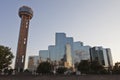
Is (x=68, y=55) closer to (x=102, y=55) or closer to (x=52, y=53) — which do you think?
(x=52, y=53)

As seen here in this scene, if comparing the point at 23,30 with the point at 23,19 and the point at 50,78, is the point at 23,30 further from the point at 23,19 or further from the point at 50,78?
the point at 50,78

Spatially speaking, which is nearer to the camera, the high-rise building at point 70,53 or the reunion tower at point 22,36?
the reunion tower at point 22,36

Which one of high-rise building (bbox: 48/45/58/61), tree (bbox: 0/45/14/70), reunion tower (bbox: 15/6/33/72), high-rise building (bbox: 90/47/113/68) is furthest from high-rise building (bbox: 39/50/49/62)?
tree (bbox: 0/45/14/70)

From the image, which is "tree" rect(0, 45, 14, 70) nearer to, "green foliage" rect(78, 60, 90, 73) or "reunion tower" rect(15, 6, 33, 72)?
"green foliage" rect(78, 60, 90, 73)

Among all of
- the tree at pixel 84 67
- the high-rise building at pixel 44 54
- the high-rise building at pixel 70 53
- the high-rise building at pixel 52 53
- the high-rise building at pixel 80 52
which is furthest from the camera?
the high-rise building at pixel 44 54

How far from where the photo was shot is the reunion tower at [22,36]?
8538 centimetres

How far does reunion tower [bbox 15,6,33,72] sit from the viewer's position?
85375 mm

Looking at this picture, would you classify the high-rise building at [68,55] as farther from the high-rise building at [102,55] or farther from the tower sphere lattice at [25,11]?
the tower sphere lattice at [25,11]

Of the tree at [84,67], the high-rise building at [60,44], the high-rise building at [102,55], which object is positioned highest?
the high-rise building at [60,44]

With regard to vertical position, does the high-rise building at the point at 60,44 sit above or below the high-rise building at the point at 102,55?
above

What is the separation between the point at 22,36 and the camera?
3467 inches

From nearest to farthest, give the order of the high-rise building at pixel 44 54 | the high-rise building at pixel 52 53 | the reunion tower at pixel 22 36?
the reunion tower at pixel 22 36 < the high-rise building at pixel 52 53 < the high-rise building at pixel 44 54

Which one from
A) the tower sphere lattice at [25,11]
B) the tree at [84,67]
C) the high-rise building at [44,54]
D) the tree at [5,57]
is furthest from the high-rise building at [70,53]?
the tree at [5,57]

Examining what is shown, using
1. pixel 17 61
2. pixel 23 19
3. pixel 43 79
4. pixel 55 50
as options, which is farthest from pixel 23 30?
pixel 55 50
